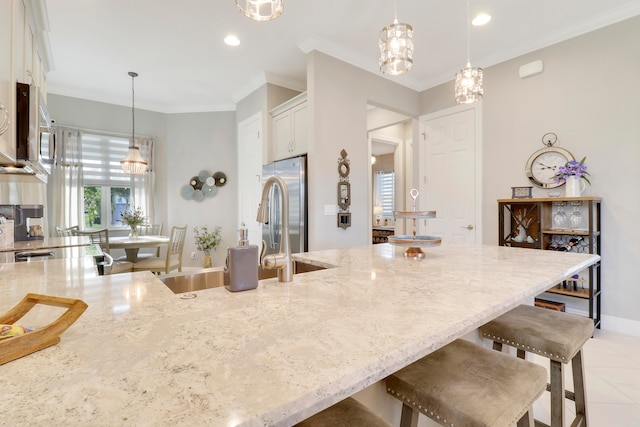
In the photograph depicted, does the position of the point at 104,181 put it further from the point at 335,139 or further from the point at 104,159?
the point at 335,139

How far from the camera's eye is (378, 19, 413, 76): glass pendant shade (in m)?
1.60

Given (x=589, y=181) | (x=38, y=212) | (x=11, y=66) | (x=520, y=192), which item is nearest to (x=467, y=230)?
(x=520, y=192)

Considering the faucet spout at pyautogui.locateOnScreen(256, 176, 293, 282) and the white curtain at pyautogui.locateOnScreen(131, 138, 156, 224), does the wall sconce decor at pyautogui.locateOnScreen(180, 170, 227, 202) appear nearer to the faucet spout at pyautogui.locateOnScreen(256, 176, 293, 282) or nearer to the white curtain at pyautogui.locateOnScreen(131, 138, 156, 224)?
the white curtain at pyautogui.locateOnScreen(131, 138, 156, 224)

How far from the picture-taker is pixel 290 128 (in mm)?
3736

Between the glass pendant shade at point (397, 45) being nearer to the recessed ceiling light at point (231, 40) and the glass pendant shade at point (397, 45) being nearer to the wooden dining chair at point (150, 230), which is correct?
the recessed ceiling light at point (231, 40)

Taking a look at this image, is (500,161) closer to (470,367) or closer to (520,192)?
(520,192)

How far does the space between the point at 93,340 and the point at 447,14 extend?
3.33m

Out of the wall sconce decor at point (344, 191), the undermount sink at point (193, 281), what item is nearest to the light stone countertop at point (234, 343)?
the undermount sink at point (193, 281)

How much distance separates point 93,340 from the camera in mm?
609

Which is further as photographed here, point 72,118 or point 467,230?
point 72,118

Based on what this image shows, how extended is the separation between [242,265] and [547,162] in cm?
341

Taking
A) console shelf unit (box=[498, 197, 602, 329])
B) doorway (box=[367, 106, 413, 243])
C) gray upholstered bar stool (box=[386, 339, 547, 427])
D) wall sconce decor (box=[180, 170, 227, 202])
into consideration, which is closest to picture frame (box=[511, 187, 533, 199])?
console shelf unit (box=[498, 197, 602, 329])

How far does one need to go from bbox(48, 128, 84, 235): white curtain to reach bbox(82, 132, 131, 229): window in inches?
4.4

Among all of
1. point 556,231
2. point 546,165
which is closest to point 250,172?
point 546,165
